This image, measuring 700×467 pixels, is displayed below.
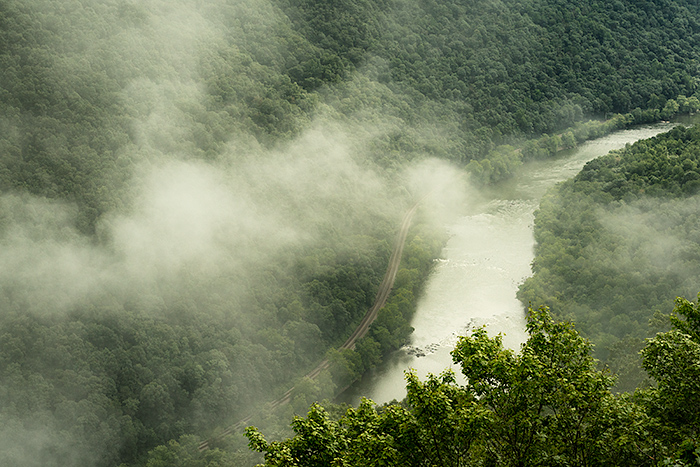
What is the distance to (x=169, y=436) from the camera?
66250 mm

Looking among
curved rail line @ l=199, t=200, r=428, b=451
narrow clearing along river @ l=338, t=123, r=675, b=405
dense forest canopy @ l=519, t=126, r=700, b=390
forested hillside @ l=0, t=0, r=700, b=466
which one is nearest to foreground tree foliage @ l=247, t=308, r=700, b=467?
dense forest canopy @ l=519, t=126, r=700, b=390

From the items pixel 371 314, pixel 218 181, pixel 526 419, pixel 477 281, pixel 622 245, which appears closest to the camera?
pixel 526 419

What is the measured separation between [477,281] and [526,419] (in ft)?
224

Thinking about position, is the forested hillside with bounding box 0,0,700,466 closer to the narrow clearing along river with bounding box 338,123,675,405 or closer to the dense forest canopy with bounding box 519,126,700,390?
the narrow clearing along river with bounding box 338,123,675,405

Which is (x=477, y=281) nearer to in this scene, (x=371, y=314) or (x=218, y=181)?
(x=371, y=314)

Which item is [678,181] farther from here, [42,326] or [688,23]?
[688,23]

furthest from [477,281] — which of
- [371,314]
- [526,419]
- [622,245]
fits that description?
[526,419]

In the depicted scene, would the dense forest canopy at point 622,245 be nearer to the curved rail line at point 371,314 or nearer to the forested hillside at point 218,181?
the forested hillside at point 218,181

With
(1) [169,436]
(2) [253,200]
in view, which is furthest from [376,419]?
(2) [253,200]

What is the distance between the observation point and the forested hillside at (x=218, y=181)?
68000 millimetres

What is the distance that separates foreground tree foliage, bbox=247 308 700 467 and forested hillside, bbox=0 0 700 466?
122 feet

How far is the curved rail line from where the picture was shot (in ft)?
228

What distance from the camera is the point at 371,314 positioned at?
87.1 m

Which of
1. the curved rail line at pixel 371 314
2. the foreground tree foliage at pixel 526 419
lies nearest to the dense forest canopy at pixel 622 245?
the curved rail line at pixel 371 314
